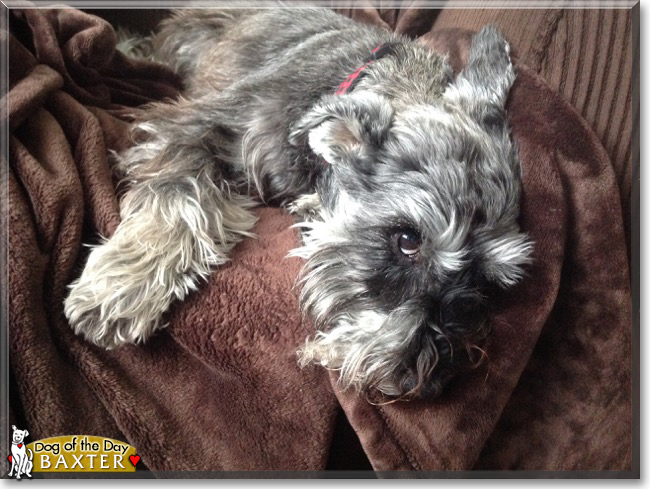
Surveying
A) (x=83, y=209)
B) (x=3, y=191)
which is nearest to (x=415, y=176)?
(x=83, y=209)

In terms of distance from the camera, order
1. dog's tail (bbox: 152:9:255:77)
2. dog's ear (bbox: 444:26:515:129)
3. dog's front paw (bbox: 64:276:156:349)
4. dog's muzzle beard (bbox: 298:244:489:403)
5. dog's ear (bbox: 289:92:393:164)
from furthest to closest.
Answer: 1. dog's tail (bbox: 152:9:255:77)
2. dog's ear (bbox: 444:26:515:129)
3. dog's ear (bbox: 289:92:393:164)
4. dog's front paw (bbox: 64:276:156:349)
5. dog's muzzle beard (bbox: 298:244:489:403)

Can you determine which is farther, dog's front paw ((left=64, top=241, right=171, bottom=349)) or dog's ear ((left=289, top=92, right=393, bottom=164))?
dog's ear ((left=289, top=92, right=393, bottom=164))

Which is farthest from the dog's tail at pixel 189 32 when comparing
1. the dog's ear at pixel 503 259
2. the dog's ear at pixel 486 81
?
the dog's ear at pixel 503 259

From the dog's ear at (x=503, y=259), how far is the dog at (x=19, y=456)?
4.39 feet

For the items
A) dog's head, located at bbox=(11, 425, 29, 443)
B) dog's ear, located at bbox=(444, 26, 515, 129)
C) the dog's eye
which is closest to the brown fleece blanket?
dog's head, located at bbox=(11, 425, 29, 443)

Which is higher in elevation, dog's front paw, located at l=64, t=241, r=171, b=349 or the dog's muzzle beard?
the dog's muzzle beard

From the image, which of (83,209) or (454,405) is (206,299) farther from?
(454,405)

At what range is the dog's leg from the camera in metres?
1.55

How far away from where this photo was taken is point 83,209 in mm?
1701

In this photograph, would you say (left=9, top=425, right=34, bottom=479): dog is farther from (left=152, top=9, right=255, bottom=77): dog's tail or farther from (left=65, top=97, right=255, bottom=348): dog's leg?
(left=152, top=9, right=255, bottom=77): dog's tail

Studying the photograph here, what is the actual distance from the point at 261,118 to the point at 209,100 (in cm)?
31

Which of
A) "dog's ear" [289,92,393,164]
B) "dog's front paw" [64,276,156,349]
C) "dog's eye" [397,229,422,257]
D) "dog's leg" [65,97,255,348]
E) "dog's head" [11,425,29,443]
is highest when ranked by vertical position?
"dog's ear" [289,92,393,164]

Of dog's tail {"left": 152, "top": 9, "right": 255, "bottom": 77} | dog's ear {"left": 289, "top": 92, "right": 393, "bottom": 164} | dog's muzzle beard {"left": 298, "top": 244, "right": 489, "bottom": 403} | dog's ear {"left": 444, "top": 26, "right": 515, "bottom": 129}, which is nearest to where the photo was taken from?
dog's muzzle beard {"left": 298, "top": 244, "right": 489, "bottom": 403}

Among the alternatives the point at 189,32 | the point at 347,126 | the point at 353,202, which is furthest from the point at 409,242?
the point at 189,32
